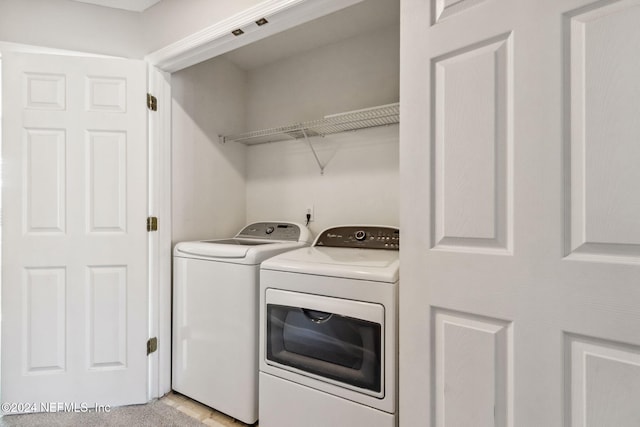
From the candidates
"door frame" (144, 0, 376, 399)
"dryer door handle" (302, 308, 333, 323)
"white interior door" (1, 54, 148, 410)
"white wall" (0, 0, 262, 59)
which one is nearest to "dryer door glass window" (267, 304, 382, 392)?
"dryer door handle" (302, 308, 333, 323)

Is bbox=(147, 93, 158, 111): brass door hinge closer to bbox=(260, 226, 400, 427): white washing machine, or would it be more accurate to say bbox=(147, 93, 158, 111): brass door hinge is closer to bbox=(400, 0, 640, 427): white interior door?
bbox=(260, 226, 400, 427): white washing machine

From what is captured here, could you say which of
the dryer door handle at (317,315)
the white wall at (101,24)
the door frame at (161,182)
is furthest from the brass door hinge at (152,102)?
the dryer door handle at (317,315)

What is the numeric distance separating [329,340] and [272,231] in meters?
1.11

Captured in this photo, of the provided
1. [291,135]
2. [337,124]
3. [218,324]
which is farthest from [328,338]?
[291,135]

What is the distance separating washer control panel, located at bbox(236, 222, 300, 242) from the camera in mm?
2235

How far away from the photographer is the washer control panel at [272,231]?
2235mm

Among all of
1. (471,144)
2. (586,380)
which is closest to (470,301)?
(586,380)

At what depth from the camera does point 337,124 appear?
2.09m

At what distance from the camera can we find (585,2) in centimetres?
76

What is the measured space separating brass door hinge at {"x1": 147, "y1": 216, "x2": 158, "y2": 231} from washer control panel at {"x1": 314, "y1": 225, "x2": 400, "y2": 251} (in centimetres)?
102

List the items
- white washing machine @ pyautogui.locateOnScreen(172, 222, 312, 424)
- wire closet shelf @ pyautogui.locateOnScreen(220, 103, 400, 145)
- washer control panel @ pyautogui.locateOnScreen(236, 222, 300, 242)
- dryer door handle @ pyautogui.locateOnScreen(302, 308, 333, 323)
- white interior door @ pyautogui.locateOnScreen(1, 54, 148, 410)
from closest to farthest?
1. dryer door handle @ pyautogui.locateOnScreen(302, 308, 333, 323)
2. white washing machine @ pyautogui.locateOnScreen(172, 222, 312, 424)
3. white interior door @ pyautogui.locateOnScreen(1, 54, 148, 410)
4. wire closet shelf @ pyautogui.locateOnScreen(220, 103, 400, 145)
5. washer control panel @ pyautogui.locateOnScreen(236, 222, 300, 242)

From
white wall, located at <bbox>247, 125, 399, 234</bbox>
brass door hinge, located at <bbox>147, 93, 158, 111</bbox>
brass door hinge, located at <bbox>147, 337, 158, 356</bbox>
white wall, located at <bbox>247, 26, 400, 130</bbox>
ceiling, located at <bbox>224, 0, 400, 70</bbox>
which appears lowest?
brass door hinge, located at <bbox>147, 337, 158, 356</bbox>

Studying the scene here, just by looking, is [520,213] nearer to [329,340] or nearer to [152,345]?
[329,340]

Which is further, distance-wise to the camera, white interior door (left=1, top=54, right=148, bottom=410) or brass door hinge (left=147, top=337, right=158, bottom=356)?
brass door hinge (left=147, top=337, right=158, bottom=356)
